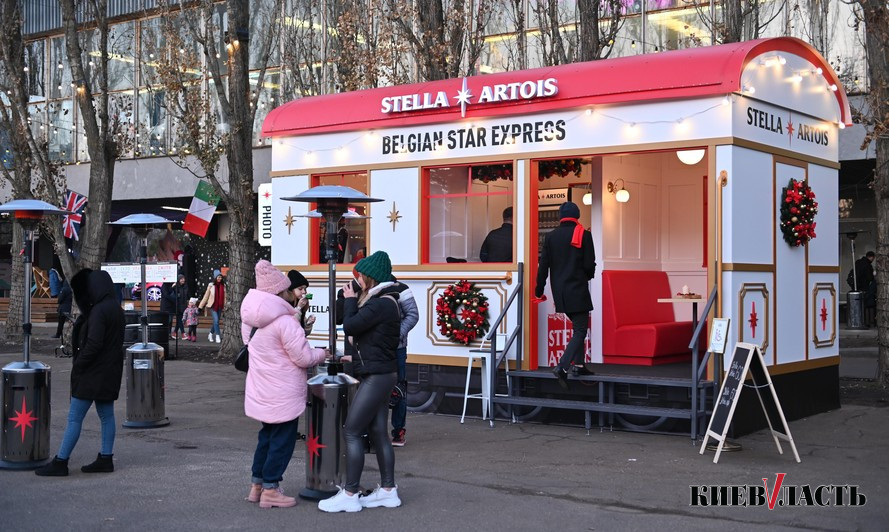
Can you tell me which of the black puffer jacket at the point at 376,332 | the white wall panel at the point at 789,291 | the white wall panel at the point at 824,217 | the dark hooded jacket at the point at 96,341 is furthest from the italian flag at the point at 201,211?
the black puffer jacket at the point at 376,332

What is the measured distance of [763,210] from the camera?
1229cm

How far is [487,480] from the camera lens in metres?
9.55

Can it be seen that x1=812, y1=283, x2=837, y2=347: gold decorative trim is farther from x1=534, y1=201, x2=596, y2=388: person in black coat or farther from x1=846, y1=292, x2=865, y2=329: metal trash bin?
x1=846, y1=292, x2=865, y2=329: metal trash bin

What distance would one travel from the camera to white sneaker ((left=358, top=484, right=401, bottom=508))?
8.30m

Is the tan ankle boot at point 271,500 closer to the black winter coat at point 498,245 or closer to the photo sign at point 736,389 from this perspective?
the photo sign at point 736,389

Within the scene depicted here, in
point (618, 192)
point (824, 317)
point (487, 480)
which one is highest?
point (618, 192)

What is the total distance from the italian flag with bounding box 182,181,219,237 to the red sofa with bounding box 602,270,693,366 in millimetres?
13449

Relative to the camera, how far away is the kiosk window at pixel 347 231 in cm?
1481

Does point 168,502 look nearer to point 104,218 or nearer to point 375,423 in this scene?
point 375,423

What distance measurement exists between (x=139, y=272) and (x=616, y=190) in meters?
9.50

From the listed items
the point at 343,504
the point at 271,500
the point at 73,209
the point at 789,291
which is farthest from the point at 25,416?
the point at 73,209

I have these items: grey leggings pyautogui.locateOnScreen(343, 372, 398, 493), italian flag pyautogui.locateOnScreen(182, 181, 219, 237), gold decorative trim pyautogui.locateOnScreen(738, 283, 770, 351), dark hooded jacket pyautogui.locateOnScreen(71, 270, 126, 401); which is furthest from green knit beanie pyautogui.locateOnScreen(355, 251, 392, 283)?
italian flag pyautogui.locateOnScreen(182, 181, 219, 237)

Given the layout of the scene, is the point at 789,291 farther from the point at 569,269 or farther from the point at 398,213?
the point at 398,213

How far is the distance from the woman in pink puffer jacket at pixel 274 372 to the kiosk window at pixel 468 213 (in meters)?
5.56
